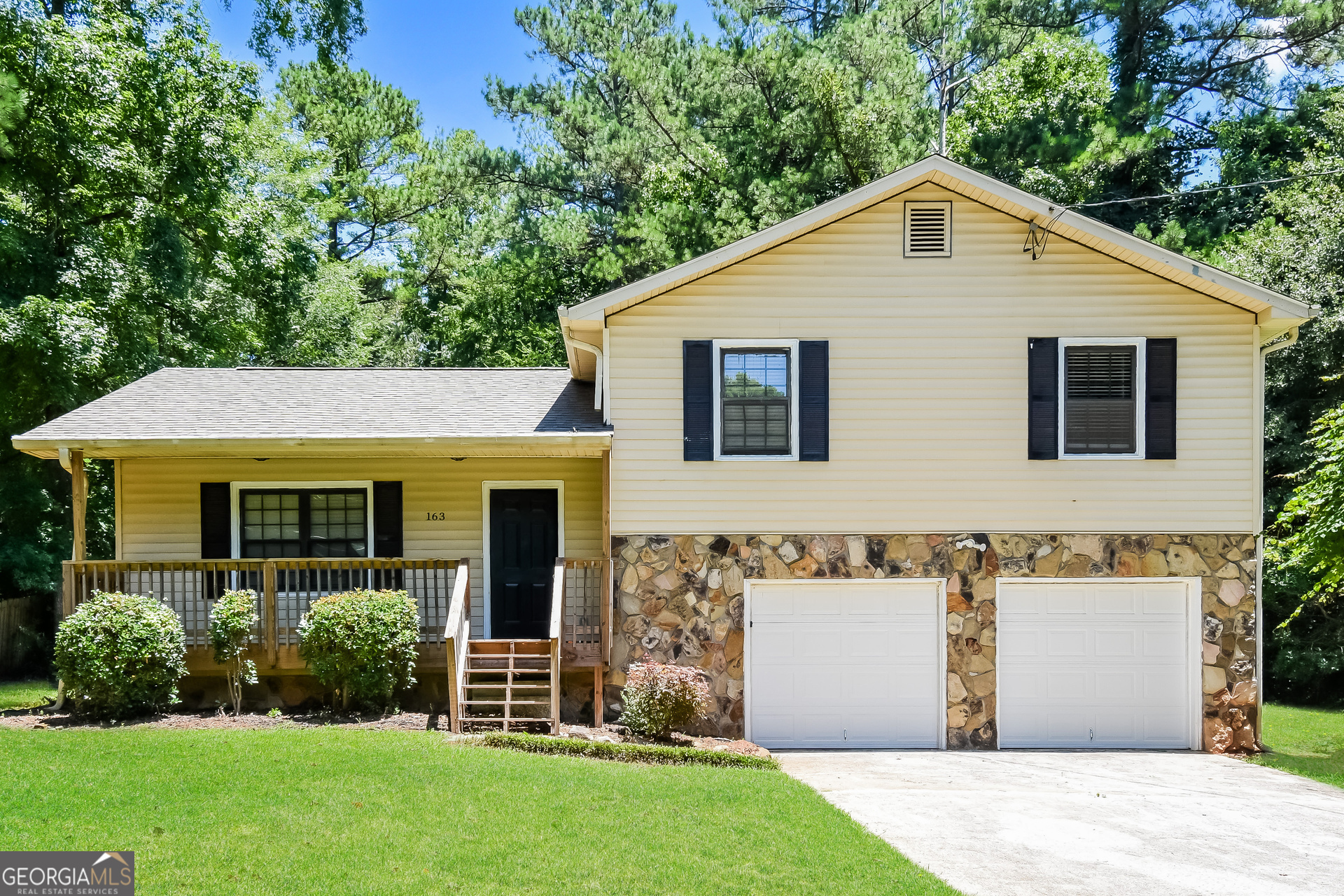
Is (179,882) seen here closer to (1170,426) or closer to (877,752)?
(877,752)

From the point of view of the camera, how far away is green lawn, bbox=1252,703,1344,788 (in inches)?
408

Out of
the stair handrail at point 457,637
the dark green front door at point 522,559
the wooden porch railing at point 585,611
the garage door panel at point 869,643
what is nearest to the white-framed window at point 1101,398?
the garage door panel at point 869,643

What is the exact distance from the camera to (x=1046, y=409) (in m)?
11.0

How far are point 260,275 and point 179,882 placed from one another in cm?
1549

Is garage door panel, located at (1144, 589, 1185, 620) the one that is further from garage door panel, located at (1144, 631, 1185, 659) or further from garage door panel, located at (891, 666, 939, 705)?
garage door panel, located at (891, 666, 939, 705)

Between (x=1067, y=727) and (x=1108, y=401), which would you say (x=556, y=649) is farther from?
(x=1108, y=401)

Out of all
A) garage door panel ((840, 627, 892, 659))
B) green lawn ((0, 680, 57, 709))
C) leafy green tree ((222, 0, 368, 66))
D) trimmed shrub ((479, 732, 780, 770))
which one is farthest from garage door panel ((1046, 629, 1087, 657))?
leafy green tree ((222, 0, 368, 66))

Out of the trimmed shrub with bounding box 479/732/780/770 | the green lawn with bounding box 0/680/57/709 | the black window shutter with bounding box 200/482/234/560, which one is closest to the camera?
the trimmed shrub with bounding box 479/732/780/770

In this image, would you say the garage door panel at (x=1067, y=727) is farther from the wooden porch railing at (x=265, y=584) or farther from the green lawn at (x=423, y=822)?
the wooden porch railing at (x=265, y=584)

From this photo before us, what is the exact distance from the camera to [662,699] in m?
9.84

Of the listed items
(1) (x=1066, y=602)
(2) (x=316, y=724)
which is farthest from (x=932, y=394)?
(2) (x=316, y=724)

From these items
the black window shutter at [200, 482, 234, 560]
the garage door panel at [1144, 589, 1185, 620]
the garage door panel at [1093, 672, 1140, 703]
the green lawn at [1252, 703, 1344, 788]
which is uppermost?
the black window shutter at [200, 482, 234, 560]

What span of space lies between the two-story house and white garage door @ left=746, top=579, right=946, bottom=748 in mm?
28

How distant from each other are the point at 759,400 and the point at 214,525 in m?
6.76
